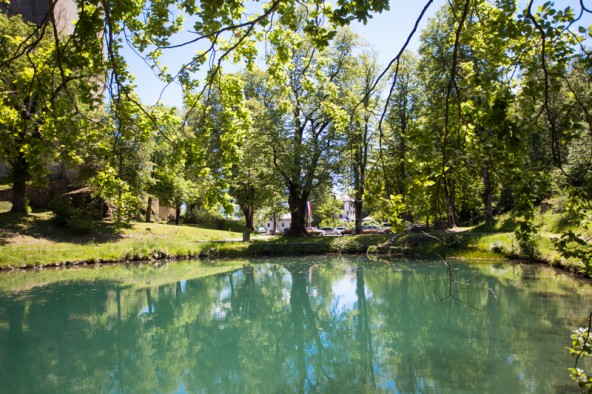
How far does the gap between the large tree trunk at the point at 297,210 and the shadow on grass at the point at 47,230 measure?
10865mm

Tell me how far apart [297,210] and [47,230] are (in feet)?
48.3

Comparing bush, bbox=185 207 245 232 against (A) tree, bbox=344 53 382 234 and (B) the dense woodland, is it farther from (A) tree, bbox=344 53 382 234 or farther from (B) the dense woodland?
(B) the dense woodland

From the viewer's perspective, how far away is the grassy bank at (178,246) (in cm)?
1997

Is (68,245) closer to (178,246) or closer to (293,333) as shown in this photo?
(178,246)

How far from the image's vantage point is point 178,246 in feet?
78.8

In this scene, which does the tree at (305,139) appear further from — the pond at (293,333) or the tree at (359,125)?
the pond at (293,333)

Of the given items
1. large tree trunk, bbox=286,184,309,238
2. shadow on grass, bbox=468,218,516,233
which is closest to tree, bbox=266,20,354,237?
large tree trunk, bbox=286,184,309,238

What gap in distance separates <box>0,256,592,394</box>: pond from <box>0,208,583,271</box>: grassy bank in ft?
8.59

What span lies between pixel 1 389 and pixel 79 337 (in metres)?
3.03

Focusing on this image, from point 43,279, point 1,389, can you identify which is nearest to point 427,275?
point 1,389

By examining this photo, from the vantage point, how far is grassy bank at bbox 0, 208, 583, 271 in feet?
65.5

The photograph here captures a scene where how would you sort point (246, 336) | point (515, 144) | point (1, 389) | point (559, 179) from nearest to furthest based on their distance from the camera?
point (515, 144) < point (1, 389) < point (246, 336) < point (559, 179)

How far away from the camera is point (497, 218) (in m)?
23.7

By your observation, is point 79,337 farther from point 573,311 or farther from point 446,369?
point 573,311
